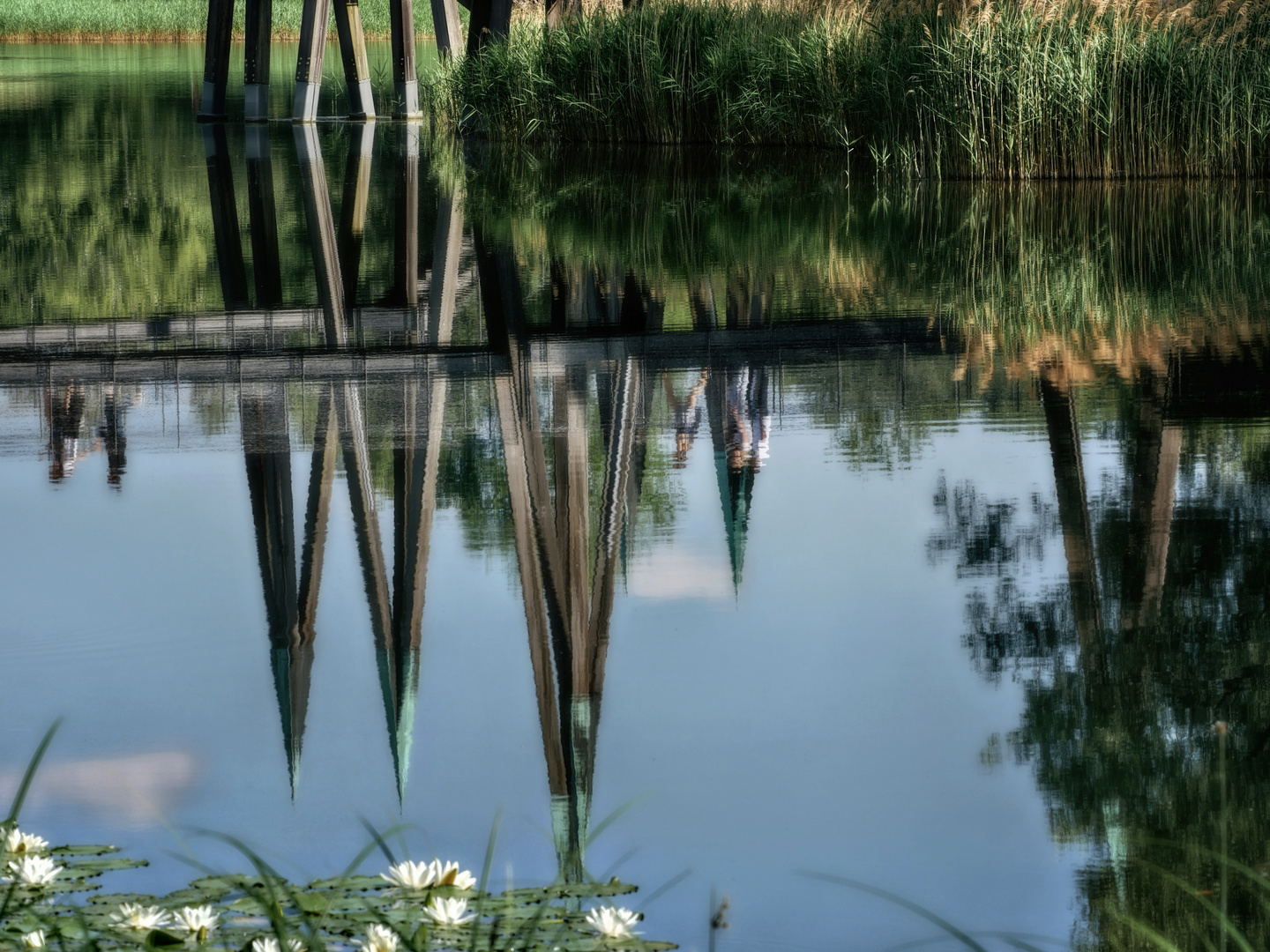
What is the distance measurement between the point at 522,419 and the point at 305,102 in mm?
17388

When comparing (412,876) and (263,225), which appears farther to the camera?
(263,225)

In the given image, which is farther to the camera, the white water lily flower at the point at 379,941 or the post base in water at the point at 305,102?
the post base in water at the point at 305,102

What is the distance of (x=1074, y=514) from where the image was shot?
17.4 feet

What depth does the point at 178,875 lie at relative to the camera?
3221 millimetres

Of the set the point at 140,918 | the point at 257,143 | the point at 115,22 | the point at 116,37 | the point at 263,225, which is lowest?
the point at 140,918

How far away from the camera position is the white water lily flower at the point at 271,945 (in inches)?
98.3

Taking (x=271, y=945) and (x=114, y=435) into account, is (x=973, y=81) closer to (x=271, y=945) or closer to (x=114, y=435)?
(x=114, y=435)

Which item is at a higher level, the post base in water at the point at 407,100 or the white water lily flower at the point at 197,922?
the post base in water at the point at 407,100

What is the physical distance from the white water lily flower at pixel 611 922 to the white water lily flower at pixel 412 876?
27 centimetres

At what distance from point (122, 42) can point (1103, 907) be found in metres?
47.8

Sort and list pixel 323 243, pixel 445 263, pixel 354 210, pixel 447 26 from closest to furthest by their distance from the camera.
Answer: pixel 445 263 → pixel 323 243 → pixel 354 210 → pixel 447 26

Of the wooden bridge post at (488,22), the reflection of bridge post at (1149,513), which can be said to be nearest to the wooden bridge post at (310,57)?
the wooden bridge post at (488,22)

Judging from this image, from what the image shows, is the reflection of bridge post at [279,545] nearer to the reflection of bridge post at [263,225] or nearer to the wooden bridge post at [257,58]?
the reflection of bridge post at [263,225]

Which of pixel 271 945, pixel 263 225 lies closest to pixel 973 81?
pixel 263 225
